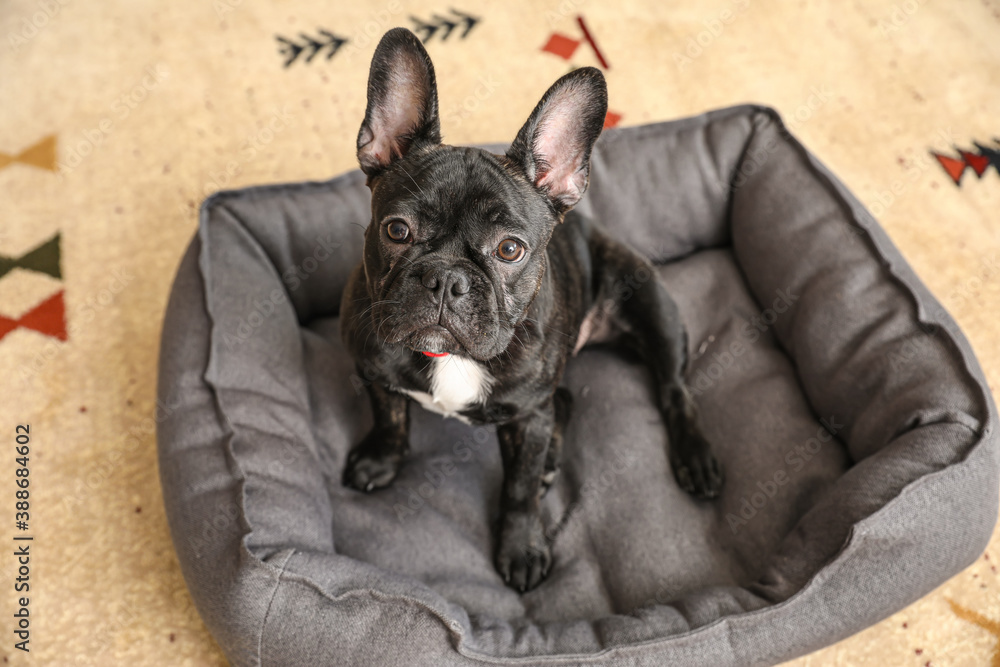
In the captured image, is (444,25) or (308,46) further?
(444,25)

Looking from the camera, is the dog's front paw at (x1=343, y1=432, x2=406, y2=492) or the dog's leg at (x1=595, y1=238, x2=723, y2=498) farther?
the dog's leg at (x1=595, y1=238, x2=723, y2=498)

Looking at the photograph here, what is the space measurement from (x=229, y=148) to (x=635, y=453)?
104 inches

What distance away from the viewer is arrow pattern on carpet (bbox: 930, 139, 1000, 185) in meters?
3.85

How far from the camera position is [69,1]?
4.32 meters

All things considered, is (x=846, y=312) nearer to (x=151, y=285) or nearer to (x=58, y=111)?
(x=151, y=285)

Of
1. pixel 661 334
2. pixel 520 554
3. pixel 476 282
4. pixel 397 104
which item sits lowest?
pixel 520 554

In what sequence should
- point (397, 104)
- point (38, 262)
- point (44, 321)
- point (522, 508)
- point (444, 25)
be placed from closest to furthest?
point (397, 104) < point (522, 508) < point (44, 321) < point (38, 262) < point (444, 25)

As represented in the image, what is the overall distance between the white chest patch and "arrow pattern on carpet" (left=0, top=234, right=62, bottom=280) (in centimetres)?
215

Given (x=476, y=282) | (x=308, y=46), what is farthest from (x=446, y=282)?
(x=308, y=46)

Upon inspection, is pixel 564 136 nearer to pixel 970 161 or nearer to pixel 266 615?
pixel 266 615

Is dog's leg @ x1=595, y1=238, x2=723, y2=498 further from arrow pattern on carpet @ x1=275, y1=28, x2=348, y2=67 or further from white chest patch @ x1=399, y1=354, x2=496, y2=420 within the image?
arrow pattern on carpet @ x1=275, y1=28, x2=348, y2=67

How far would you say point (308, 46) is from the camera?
4.22m

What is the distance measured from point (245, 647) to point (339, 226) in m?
1.60

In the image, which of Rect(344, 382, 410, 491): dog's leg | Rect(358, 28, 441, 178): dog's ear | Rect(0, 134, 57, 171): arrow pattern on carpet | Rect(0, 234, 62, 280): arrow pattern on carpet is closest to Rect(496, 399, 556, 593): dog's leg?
Rect(344, 382, 410, 491): dog's leg
